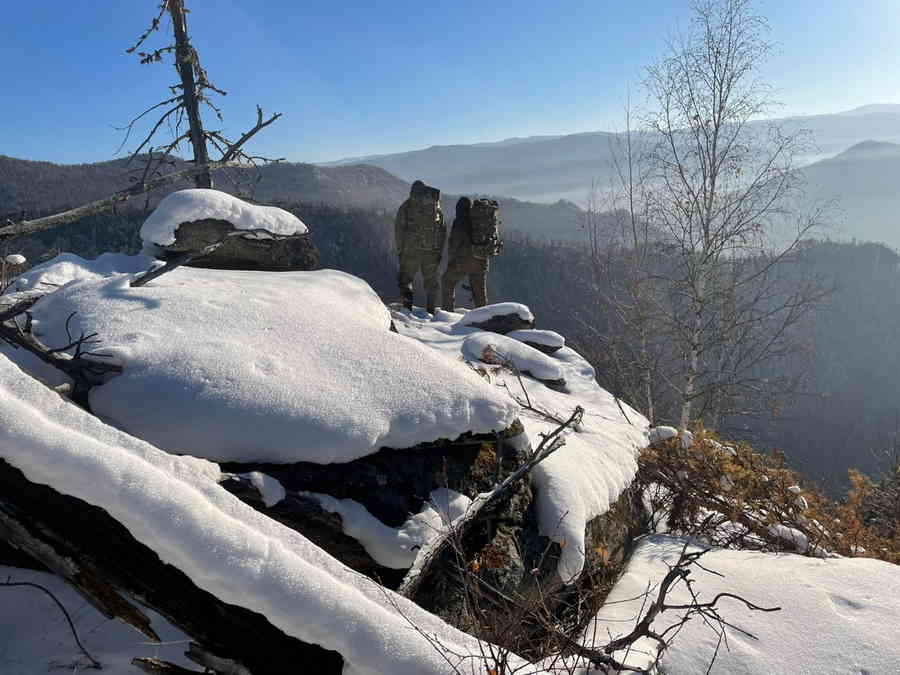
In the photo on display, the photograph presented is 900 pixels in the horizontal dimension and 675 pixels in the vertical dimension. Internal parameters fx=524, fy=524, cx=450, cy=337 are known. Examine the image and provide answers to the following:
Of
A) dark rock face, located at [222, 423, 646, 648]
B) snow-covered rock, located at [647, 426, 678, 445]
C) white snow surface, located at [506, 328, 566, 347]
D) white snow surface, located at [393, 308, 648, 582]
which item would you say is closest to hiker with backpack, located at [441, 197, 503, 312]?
white snow surface, located at [506, 328, 566, 347]

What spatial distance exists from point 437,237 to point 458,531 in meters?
7.86

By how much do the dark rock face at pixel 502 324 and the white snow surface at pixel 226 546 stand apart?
→ 7.94 m

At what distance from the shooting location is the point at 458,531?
9.49ft

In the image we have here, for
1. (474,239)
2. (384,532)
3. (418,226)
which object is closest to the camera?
(384,532)

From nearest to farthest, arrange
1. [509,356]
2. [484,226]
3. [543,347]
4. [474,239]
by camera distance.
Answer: [509,356], [543,347], [484,226], [474,239]

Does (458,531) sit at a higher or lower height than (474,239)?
lower

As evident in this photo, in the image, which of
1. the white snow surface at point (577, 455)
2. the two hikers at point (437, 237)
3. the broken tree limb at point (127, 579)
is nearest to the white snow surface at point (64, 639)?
the broken tree limb at point (127, 579)

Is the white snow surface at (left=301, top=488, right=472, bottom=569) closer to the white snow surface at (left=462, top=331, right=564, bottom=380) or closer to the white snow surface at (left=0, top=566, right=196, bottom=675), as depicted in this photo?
the white snow surface at (left=0, top=566, right=196, bottom=675)

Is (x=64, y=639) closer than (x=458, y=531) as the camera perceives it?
Yes

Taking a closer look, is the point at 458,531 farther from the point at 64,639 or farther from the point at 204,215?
the point at 204,215

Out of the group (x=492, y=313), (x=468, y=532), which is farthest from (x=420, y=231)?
(x=468, y=532)

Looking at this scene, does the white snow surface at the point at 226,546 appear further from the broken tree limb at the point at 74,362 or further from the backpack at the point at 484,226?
the backpack at the point at 484,226

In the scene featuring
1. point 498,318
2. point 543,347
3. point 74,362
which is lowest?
point 543,347

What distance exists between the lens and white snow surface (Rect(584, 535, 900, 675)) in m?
2.52
